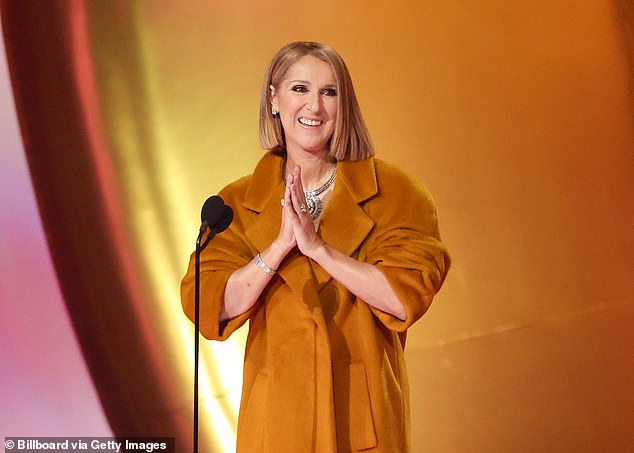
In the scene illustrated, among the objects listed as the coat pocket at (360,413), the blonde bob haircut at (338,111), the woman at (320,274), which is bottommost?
the coat pocket at (360,413)

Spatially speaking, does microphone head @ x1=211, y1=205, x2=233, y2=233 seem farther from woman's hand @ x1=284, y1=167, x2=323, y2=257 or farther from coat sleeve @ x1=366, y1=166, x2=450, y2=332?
coat sleeve @ x1=366, y1=166, x2=450, y2=332

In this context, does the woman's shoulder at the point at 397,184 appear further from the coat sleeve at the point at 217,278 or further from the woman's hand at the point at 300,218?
the coat sleeve at the point at 217,278

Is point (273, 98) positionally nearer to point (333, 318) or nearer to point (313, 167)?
point (313, 167)

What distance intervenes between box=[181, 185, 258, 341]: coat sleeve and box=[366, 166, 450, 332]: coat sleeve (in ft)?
1.02

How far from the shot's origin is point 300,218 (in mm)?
2172

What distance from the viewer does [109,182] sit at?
346 cm

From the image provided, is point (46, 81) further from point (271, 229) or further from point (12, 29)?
point (271, 229)

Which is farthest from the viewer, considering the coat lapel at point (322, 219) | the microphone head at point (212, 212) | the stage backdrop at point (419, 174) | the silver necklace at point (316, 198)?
the stage backdrop at point (419, 174)

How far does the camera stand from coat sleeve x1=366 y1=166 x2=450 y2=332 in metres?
2.19

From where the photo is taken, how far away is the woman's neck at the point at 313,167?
2.37 metres

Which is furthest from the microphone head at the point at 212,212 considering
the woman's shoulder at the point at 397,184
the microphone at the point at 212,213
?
the woman's shoulder at the point at 397,184

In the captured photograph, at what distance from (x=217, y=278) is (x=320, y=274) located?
241 mm

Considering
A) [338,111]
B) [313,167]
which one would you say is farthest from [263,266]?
[338,111]

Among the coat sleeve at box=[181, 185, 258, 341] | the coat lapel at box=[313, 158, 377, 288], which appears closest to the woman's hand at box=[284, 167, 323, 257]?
the coat lapel at box=[313, 158, 377, 288]
